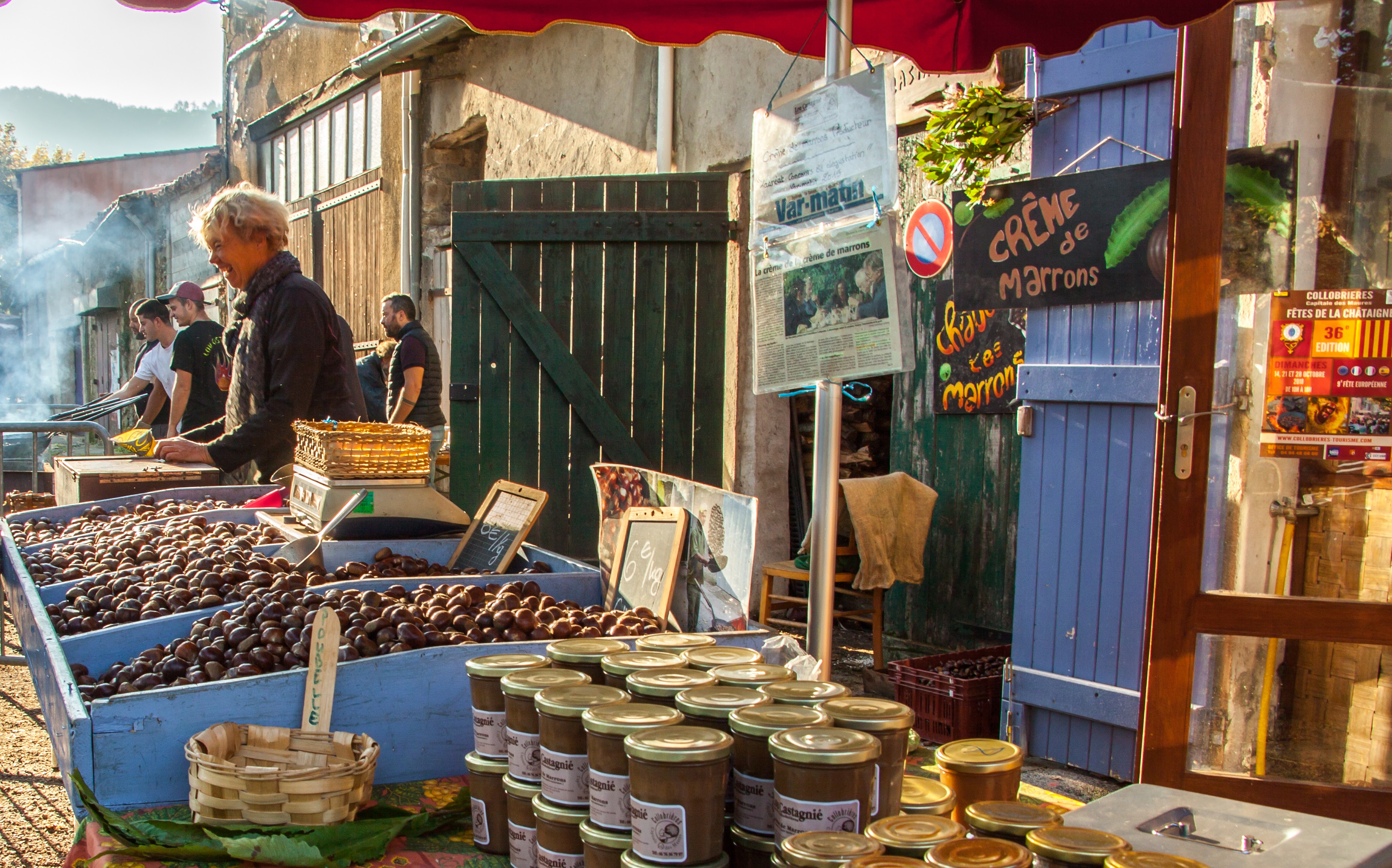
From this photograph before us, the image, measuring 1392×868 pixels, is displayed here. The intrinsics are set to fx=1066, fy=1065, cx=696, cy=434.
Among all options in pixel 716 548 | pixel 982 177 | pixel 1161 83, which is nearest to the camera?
pixel 716 548

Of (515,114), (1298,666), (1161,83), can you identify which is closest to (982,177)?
(1161,83)

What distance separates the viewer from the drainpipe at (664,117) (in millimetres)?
6602

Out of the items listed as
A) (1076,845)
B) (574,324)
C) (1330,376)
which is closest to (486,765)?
(1076,845)

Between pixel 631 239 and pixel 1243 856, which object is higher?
pixel 631 239

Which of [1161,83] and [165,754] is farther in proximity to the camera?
[1161,83]

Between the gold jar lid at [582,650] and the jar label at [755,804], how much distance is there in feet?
1.44

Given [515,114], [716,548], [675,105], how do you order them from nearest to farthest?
[716,548] → [675,105] → [515,114]

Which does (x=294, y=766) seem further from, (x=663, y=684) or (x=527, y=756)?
(x=663, y=684)

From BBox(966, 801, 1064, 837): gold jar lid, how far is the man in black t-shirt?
17.4 feet

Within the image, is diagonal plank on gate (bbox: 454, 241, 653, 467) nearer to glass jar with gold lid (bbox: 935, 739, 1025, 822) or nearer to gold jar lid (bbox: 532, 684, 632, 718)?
gold jar lid (bbox: 532, 684, 632, 718)

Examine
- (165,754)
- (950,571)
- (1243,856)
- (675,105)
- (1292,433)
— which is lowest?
(950,571)

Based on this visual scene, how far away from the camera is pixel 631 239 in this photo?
5793 mm

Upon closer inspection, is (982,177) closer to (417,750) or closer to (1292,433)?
(1292,433)

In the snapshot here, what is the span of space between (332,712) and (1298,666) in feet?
8.54
